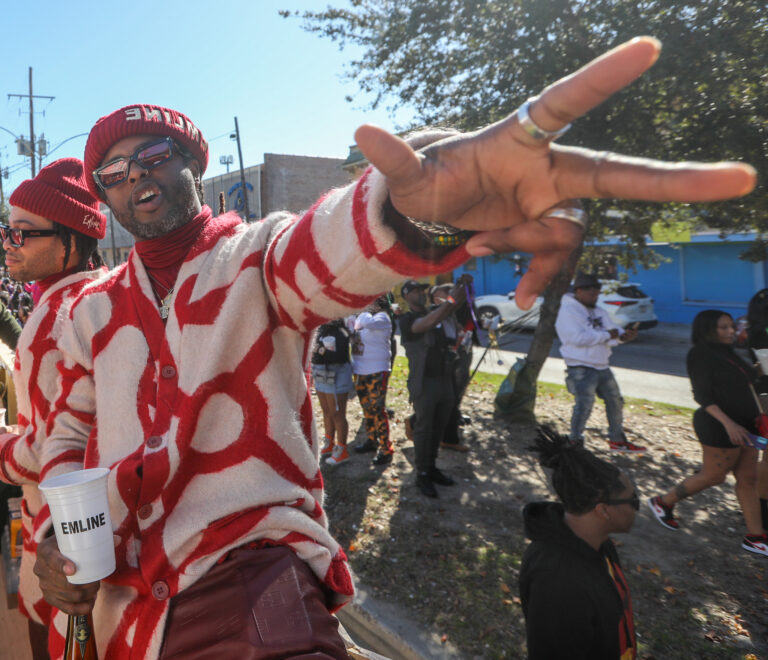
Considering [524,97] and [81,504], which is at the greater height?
[524,97]

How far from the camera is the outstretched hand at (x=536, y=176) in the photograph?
80cm

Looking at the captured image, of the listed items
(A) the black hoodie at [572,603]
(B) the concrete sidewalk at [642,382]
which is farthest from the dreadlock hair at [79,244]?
(B) the concrete sidewalk at [642,382]

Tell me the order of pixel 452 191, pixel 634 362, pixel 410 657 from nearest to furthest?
pixel 452 191
pixel 410 657
pixel 634 362

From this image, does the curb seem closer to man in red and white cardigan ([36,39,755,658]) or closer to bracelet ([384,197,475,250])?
man in red and white cardigan ([36,39,755,658])

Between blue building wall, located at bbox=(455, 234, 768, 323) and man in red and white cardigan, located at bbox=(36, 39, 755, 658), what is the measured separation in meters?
16.7

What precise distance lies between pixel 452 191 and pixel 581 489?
6.72ft

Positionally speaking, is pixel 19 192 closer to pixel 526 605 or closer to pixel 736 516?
pixel 526 605

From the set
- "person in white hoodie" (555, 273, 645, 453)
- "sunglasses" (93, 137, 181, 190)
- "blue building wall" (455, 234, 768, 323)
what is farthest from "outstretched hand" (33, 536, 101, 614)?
"blue building wall" (455, 234, 768, 323)

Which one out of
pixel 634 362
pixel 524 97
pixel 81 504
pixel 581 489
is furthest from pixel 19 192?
pixel 634 362

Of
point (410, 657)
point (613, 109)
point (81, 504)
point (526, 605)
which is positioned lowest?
point (410, 657)

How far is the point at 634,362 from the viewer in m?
13.4

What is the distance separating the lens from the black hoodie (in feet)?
7.25

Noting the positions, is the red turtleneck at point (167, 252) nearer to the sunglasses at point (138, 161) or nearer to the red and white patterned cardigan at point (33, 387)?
the sunglasses at point (138, 161)

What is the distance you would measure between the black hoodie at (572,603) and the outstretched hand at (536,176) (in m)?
1.68
